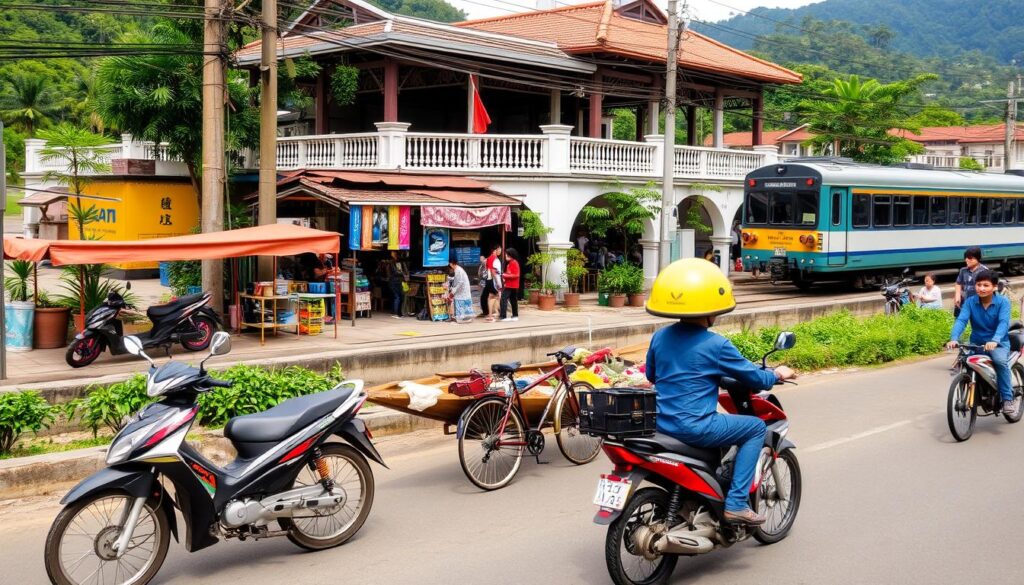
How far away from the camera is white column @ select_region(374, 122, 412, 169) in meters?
21.0

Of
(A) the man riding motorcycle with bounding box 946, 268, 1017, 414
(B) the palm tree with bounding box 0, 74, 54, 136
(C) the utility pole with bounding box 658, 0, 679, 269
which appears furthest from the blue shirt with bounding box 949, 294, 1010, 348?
(B) the palm tree with bounding box 0, 74, 54, 136

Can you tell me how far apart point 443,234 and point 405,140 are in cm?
307

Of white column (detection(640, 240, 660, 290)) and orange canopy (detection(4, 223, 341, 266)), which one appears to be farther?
white column (detection(640, 240, 660, 290))

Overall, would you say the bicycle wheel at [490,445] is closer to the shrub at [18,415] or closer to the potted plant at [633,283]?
the shrub at [18,415]

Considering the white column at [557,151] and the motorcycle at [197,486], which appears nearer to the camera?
the motorcycle at [197,486]

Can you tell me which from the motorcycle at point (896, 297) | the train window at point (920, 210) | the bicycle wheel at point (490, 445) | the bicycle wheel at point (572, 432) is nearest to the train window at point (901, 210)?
the train window at point (920, 210)

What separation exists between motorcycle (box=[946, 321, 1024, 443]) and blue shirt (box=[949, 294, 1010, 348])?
0.19m

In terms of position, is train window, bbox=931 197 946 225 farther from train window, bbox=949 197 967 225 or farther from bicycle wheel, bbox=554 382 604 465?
bicycle wheel, bbox=554 382 604 465


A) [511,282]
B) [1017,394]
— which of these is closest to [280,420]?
[1017,394]

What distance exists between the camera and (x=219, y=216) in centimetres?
1518

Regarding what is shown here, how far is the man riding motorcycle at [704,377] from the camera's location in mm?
5547

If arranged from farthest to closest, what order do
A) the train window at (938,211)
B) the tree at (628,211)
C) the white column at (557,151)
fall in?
the train window at (938,211)
the tree at (628,211)
the white column at (557,151)

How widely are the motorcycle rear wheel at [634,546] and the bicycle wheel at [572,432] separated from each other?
8.73ft

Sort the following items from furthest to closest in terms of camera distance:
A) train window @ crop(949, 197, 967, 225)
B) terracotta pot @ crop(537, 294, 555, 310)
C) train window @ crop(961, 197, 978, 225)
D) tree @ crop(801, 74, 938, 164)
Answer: tree @ crop(801, 74, 938, 164) → train window @ crop(961, 197, 978, 225) → train window @ crop(949, 197, 967, 225) → terracotta pot @ crop(537, 294, 555, 310)
